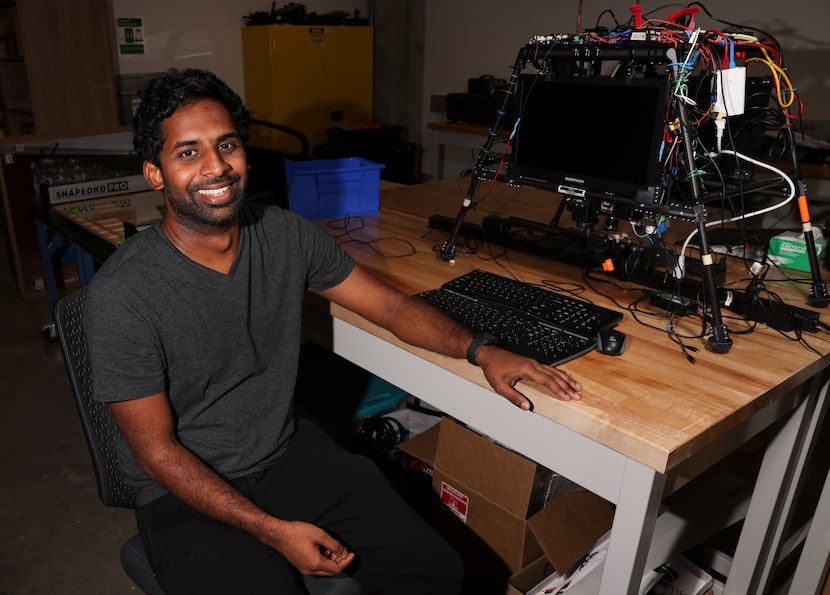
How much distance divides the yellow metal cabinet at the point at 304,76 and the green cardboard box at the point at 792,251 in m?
3.90

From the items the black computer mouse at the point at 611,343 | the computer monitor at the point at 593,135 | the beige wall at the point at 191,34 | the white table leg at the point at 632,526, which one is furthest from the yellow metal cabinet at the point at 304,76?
the white table leg at the point at 632,526

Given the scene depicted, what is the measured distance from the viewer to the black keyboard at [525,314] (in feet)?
4.23

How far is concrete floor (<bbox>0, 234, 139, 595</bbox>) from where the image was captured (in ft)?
6.12

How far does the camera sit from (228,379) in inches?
52.8

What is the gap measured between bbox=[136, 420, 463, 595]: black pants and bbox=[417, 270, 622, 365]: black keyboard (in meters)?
0.40

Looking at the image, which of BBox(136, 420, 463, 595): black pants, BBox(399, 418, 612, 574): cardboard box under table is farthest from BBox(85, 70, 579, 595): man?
BBox(399, 418, 612, 574): cardboard box under table

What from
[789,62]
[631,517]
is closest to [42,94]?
[631,517]

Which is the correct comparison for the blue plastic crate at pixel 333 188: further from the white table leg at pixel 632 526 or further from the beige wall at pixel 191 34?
the beige wall at pixel 191 34

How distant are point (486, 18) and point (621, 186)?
4.12m

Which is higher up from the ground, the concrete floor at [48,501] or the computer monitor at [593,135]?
the computer monitor at [593,135]

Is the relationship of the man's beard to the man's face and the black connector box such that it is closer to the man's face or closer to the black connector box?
the man's face

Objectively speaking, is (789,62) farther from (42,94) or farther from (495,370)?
(42,94)

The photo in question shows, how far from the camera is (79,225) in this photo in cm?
267

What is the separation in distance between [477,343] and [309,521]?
1.59ft
